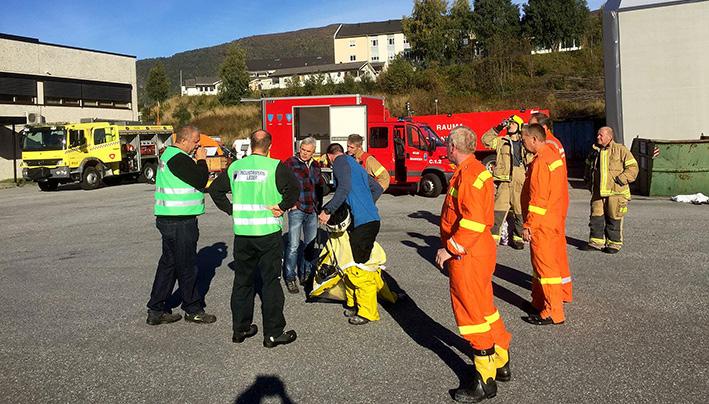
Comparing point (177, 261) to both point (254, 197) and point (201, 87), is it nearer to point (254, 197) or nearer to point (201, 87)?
point (254, 197)

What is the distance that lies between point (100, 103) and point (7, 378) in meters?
36.1

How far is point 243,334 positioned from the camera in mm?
5336

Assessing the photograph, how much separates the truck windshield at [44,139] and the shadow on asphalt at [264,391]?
22028 mm

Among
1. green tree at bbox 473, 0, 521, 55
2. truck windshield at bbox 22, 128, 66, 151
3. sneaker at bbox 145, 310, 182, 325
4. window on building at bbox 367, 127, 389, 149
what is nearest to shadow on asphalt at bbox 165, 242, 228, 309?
sneaker at bbox 145, 310, 182, 325

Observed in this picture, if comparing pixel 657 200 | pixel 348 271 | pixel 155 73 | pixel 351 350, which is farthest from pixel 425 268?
pixel 155 73

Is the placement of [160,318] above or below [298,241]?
below

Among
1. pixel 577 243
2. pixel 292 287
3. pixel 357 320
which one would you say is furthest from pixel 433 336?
pixel 577 243

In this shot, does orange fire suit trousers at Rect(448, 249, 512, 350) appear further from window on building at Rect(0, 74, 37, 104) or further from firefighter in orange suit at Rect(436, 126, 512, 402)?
window on building at Rect(0, 74, 37, 104)

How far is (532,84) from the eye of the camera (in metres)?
45.5

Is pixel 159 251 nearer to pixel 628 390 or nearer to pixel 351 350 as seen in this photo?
pixel 351 350

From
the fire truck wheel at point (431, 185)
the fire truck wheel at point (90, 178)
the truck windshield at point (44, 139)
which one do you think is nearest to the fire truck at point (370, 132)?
the fire truck wheel at point (431, 185)

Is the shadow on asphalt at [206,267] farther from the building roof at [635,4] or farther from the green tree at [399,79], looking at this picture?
the green tree at [399,79]

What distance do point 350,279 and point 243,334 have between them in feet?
3.74

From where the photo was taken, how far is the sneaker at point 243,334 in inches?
208
